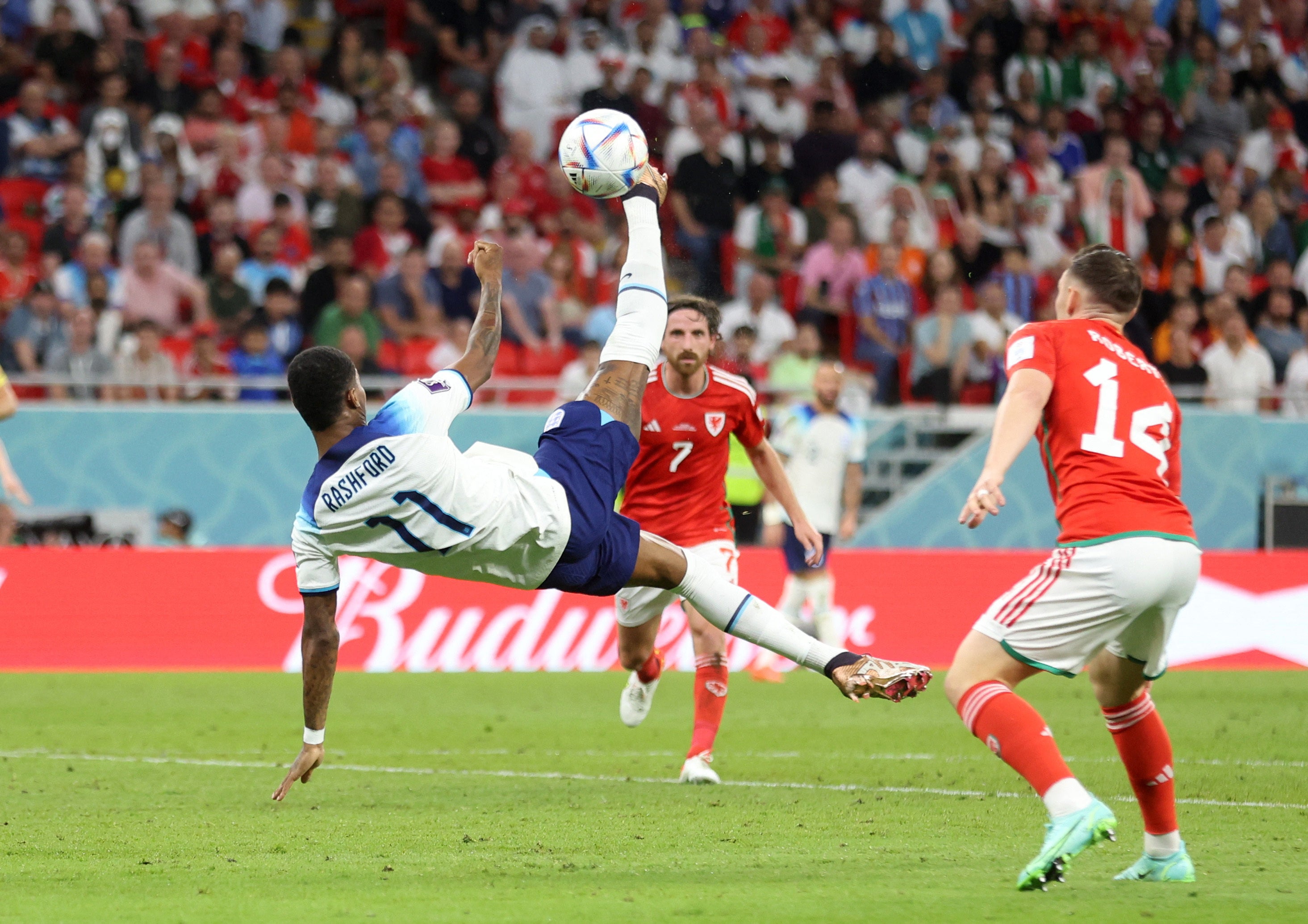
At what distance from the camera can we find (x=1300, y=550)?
634 inches

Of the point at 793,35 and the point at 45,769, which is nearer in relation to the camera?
the point at 45,769

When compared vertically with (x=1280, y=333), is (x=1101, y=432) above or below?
above

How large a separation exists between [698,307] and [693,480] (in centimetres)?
94

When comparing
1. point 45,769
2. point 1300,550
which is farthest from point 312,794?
point 1300,550

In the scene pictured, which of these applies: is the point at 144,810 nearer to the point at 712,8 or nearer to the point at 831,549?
the point at 831,549

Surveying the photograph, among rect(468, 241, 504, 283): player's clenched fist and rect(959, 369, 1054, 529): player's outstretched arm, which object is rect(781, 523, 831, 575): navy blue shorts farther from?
rect(959, 369, 1054, 529): player's outstretched arm

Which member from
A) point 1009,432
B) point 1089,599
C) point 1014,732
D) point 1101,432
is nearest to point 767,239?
point 1101,432

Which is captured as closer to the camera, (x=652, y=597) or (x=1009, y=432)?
(x=1009, y=432)

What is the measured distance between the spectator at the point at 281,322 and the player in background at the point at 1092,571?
11.4m

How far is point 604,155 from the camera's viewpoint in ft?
24.2

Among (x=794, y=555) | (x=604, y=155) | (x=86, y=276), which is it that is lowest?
(x=794, y=555)

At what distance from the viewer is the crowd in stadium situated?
54.3 ft

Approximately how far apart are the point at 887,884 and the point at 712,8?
664 inches

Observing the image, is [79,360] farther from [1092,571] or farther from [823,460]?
[1092,571]
